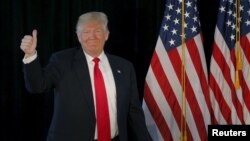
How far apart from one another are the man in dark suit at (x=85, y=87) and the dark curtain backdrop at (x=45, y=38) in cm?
104

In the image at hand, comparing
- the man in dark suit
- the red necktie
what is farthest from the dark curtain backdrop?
the red necktie

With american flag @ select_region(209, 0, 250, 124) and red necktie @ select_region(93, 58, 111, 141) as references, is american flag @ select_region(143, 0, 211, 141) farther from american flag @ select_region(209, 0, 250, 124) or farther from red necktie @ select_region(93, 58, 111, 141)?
red necktie @ select_region(93, 58, 111, 141)

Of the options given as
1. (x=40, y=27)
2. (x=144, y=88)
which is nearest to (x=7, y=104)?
(x=40, y=27)

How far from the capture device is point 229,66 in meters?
3.46

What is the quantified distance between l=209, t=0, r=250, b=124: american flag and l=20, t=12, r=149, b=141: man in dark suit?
1298mm

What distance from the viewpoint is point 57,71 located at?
86.8 inches

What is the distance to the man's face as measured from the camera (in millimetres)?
2246

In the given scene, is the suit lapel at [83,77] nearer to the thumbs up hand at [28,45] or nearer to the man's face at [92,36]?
the man's face at [92,36]

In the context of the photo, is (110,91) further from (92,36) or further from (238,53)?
(238,53)

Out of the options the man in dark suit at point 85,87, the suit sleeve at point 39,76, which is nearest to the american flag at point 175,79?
the man in dark suit at point 85,87

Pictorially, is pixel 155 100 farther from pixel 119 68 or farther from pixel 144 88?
pixel 119 68

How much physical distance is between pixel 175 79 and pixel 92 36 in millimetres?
1275

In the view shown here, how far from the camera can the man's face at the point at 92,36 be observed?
225cm

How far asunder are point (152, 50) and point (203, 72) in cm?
49
